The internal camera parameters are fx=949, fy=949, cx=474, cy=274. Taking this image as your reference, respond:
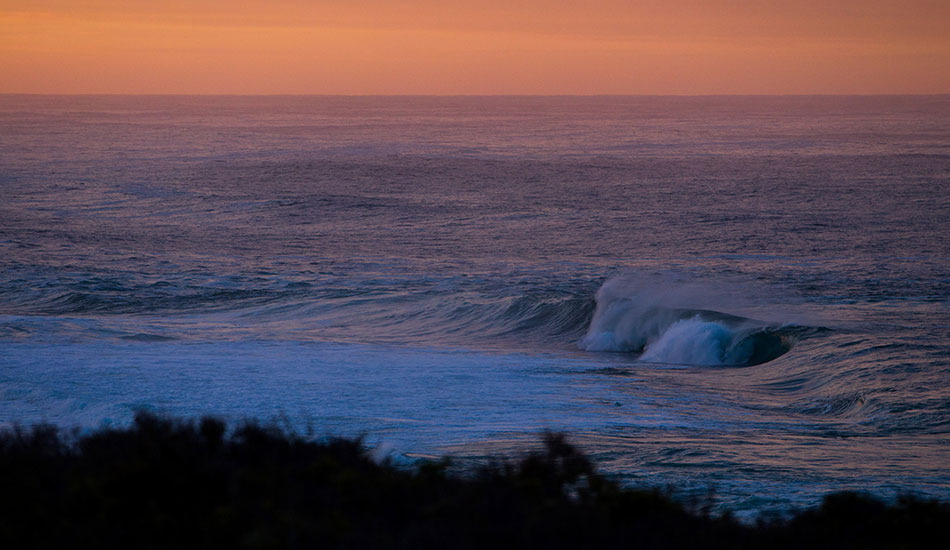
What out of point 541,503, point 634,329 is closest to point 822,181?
point 634,329

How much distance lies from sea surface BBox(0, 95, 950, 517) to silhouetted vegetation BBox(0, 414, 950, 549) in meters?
2.55

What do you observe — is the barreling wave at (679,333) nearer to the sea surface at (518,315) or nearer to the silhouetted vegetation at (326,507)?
the sea surface at (518,315)

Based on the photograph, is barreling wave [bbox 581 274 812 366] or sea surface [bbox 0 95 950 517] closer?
sea surface [bbox 0 95 950 517]

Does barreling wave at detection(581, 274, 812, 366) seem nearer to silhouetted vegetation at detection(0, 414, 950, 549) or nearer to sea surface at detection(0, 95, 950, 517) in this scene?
sea surface at detection(0, 95, 950, 517)

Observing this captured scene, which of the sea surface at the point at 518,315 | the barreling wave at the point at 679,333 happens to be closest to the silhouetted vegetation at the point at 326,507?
the sea surface at the point at 518,315

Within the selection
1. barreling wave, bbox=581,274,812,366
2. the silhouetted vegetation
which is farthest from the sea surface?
the silhouetted vegetation

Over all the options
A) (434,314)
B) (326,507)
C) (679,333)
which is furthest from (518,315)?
(326,507)

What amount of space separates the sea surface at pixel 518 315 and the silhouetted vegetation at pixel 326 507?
2.55m

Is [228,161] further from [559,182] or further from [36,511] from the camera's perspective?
[36,511]

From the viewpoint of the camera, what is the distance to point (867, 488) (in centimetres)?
805

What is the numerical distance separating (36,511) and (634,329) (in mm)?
15483

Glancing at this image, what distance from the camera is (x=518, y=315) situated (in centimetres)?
1928

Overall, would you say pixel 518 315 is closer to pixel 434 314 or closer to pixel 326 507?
pixel 434 314

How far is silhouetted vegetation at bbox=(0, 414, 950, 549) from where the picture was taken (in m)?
3.63
